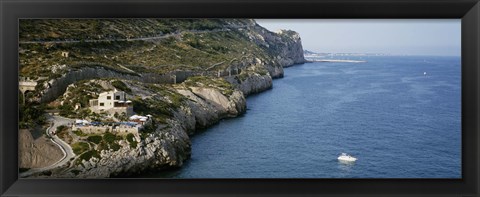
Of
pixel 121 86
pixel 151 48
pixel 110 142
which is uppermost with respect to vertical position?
pixel 151 48

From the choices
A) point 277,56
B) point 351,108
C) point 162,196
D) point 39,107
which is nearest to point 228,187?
point 162,196

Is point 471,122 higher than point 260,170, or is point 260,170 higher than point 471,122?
point 471,122

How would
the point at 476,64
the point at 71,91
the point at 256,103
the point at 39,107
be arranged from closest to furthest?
the point at 476,64 < the point at 39,107 < the point at 71,91 < the point at 256,103

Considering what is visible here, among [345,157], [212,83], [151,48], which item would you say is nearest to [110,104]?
[345,157]

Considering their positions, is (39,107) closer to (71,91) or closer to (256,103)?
(71,91)

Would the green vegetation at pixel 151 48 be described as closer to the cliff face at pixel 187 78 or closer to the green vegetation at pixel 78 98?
the cliff face at pixel 187 78

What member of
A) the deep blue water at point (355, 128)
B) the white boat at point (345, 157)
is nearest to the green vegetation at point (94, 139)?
the deep blue water at point (355, 128)

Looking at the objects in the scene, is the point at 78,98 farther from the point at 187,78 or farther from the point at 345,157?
the point at 187,78
